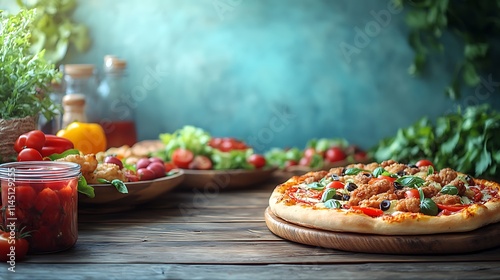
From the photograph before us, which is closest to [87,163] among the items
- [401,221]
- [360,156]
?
[401,221]

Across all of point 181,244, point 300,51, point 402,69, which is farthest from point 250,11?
point 181,244

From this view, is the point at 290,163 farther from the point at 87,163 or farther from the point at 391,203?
the point at 391,203

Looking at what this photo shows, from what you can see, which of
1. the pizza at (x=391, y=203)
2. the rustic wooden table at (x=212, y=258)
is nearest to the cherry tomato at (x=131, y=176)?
the rustic wooden table at (x=212, y=258)

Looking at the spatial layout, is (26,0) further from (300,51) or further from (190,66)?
(300,51)

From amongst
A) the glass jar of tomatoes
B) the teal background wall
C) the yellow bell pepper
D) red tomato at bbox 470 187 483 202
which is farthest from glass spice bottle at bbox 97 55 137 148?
red tomato at bbox 470 187 483 202

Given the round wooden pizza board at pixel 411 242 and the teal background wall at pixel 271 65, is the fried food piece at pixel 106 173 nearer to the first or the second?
the round wooden pizza board at pixel 411 242
